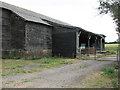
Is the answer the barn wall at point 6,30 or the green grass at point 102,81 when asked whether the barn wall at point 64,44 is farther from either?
the green grass at point 102,81

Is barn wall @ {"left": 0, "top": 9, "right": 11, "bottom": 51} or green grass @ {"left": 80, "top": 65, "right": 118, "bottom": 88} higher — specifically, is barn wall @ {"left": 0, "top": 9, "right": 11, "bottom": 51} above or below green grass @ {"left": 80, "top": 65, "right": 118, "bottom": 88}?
above

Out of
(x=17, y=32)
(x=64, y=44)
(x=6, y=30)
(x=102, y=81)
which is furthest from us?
(x=64, y=44)

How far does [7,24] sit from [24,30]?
109 inches

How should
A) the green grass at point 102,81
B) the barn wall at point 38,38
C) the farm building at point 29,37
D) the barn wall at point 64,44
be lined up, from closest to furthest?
the green grass at point 102,81 → the farm building at point 29,37 → the barn wall at point 38,38 → the barn wall at point 64,44

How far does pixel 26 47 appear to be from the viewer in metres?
15.6

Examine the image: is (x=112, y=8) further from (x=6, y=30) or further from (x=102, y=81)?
(x=6, y=30)

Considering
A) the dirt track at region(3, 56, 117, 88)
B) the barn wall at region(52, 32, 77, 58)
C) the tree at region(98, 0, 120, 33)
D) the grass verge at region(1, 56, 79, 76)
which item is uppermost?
the tree at region(98, 0, 120, 33)

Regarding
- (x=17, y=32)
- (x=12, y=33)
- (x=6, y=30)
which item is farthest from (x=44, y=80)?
(x=6, y=30)

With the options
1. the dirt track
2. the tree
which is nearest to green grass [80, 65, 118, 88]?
the dirt track

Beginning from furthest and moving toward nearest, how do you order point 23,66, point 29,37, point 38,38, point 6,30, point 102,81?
1. point 38,38
2. point 6,30
3. point 29,37
4. point 23,66
5. point 102,81

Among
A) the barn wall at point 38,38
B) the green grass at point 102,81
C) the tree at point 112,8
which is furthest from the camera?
the barn wall at point 38,38

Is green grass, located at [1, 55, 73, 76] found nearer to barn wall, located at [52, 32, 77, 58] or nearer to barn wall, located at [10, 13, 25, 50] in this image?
barn wall, located at [10, 13, 25, 50]

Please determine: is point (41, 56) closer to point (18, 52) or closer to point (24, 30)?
point (18, 52)

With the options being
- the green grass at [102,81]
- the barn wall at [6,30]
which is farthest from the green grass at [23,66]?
the green grass at [102,81]
